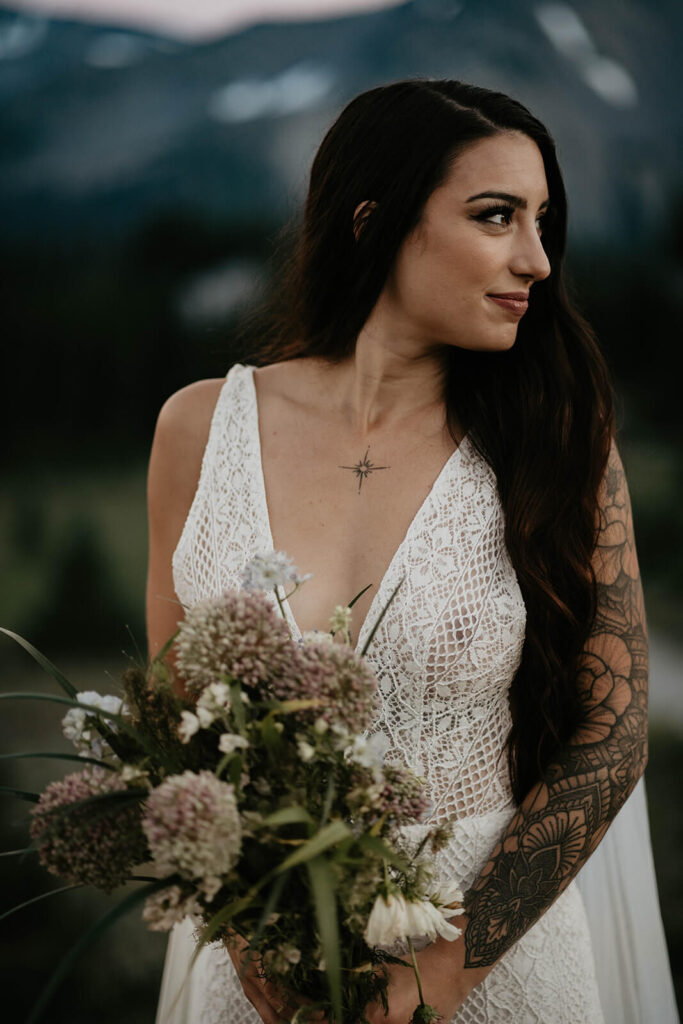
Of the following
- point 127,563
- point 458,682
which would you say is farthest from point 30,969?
point 458,682

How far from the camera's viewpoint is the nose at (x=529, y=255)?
152 centimetres

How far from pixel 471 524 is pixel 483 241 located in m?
0.45

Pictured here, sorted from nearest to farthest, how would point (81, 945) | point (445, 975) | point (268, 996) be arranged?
point (81, 945), point (268, 996), point (445, 975)

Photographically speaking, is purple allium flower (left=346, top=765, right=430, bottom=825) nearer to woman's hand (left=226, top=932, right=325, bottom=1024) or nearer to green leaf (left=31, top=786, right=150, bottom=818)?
green leaf (left=31, top=786, right=150, bottom=818)

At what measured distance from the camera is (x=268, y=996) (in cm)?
120

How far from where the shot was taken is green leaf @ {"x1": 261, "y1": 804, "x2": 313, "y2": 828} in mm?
823

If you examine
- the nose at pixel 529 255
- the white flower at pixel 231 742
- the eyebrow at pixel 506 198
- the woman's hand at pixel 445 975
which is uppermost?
the eyebrow at pixel 506 198

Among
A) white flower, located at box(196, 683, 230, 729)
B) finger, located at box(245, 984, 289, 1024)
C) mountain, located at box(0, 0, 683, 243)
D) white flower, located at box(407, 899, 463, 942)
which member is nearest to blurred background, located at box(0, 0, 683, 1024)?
mountain, located at box(0, 0, 683, 243)

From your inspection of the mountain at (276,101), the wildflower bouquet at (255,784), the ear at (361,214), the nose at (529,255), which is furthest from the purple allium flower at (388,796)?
the mountain at (276,101)

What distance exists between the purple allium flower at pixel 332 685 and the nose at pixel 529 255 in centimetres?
85

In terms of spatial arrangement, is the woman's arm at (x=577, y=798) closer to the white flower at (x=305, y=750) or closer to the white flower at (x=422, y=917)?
the white flower at (x=422, y=917)

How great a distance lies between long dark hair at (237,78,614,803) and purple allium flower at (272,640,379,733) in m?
0.66

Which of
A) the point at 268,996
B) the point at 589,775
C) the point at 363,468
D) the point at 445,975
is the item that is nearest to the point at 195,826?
the point at 268,996

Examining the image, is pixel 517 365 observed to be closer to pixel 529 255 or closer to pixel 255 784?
pixel 529 255
